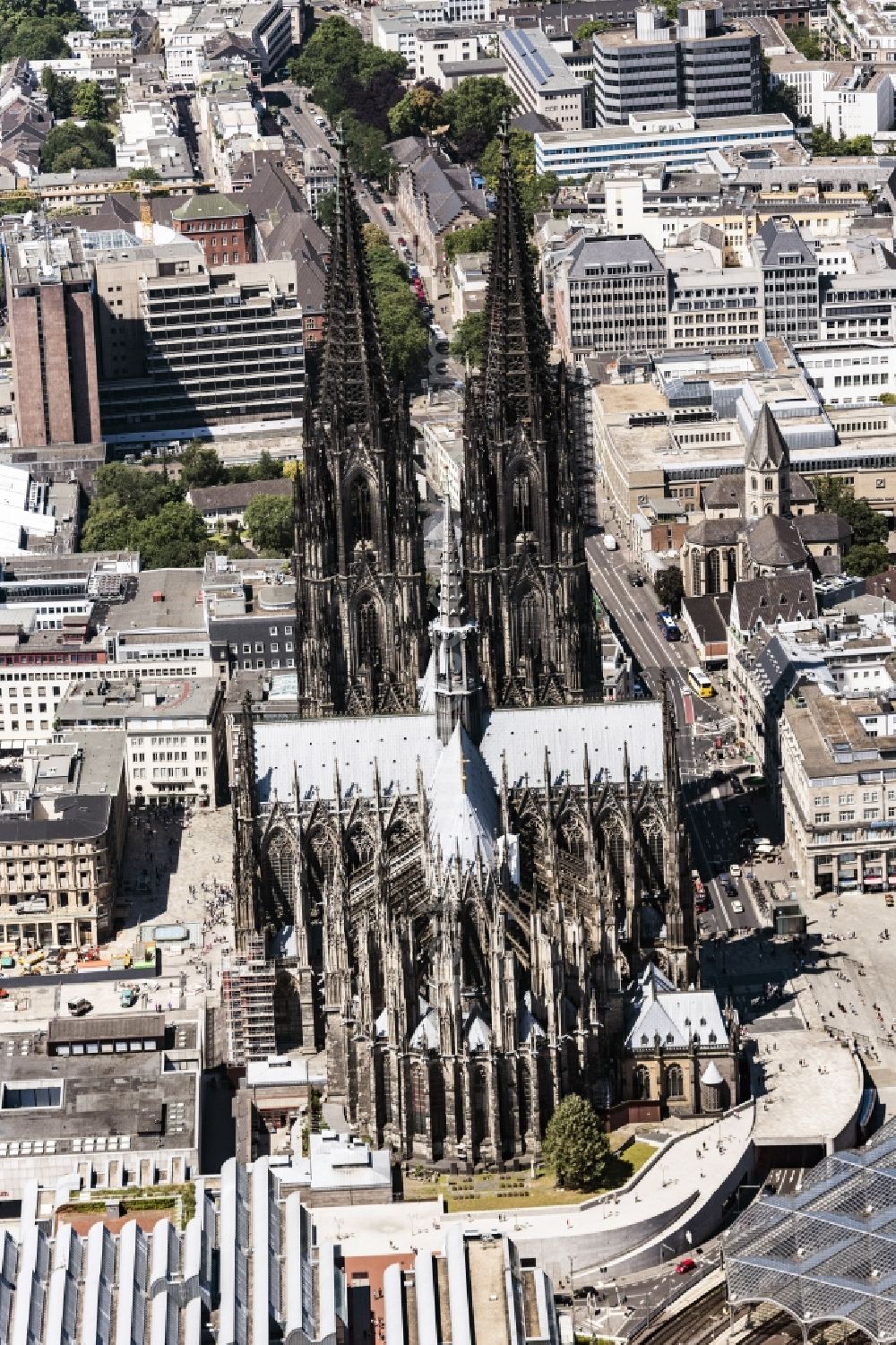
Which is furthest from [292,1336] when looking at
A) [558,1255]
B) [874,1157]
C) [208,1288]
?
[874,1157]

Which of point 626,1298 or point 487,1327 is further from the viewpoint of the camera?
point 626,1298

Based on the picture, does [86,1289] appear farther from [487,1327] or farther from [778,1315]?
[778,1315]

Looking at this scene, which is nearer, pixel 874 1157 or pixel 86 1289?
pixel 86 1289

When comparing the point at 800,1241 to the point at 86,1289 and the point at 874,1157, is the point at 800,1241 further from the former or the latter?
the point at 86,1289

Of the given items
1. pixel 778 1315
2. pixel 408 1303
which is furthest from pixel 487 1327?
pixel 778 1315
